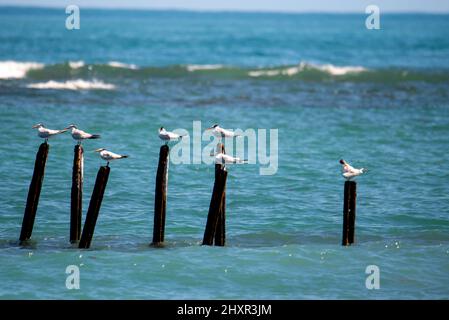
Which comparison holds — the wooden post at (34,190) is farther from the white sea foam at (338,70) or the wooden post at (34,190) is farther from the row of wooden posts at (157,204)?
the white sea foam at (338,70)

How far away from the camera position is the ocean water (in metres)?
14.8

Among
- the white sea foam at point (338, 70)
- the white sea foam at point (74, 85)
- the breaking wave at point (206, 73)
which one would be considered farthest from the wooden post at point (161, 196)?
the white sea foam at point (338, 70)

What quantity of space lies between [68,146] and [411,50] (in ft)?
154

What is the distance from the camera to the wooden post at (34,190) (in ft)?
51.8

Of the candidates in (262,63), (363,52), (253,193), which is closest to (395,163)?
(253,193)

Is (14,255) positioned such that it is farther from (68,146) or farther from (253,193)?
(68,146)

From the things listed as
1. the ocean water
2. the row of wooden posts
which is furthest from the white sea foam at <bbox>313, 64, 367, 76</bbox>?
the row of wooden posts

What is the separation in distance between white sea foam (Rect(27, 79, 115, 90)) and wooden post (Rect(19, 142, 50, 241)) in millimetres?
20506
